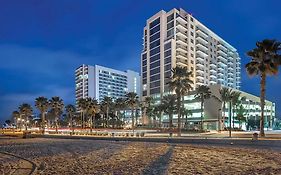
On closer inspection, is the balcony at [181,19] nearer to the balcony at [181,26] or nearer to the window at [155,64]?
the balcony at [181,26]

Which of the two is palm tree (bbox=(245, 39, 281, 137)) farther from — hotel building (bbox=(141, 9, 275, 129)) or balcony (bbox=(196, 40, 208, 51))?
balcony (bbox=(196, 40, 208, 51))

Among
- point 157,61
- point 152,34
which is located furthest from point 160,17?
point 157,61

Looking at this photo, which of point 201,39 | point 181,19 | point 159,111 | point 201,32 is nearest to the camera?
point 159,111

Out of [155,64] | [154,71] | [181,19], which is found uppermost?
[181,19]

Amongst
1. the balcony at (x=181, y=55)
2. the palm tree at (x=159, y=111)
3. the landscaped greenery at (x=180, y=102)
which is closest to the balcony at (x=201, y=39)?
the balcony at (x=181, y=55)

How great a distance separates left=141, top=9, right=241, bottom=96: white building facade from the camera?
146 m

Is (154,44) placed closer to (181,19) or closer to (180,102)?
(181,19)

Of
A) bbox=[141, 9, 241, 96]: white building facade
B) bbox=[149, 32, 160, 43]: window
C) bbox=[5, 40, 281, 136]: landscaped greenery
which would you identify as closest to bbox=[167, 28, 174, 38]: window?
bbox=[141, 9, 241, 96]: white building facade

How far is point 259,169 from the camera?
15156 mm

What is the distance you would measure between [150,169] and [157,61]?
137420 mm

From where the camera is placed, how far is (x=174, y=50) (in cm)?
14338

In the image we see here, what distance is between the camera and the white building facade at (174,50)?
477ft

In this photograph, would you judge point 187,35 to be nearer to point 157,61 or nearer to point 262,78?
point 157,61

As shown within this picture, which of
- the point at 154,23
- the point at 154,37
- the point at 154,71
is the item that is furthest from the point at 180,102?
the point at 154,23
